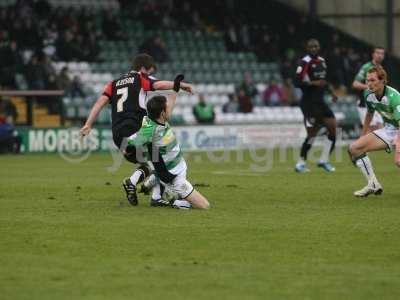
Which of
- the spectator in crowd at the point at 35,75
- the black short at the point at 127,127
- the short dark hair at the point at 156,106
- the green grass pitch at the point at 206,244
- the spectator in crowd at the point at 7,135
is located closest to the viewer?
the green grass pitch at the point at 206,244

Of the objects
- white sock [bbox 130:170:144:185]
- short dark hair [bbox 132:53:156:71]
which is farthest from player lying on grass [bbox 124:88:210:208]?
short dark hair [bbox 132:53:156:71]

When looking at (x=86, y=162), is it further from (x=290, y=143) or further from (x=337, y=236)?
(x=337, y=236)

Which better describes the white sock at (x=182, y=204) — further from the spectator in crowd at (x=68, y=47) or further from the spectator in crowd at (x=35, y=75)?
the spectator in crowd at (x=68, y=47)

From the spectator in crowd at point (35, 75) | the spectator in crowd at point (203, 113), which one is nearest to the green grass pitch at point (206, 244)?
the spectator in crowd at point (35, 75)

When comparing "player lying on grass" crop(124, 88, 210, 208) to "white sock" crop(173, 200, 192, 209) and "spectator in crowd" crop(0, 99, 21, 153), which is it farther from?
"spectator in crowd" crop(0, 99, 21, 153)

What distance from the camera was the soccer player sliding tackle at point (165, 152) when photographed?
12.7 m

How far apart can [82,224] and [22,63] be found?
60.5 feet

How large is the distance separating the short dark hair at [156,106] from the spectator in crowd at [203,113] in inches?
662

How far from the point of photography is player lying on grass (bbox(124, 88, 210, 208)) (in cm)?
1273

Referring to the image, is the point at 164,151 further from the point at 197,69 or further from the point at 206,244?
the point at 197,69

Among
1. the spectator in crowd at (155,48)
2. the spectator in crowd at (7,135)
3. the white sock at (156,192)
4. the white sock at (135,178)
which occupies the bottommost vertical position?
the spectator in crowd at (7,135)

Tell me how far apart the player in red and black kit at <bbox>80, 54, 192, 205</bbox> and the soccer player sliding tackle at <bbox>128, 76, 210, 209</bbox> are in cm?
41

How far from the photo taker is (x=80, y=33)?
32312 millimetres

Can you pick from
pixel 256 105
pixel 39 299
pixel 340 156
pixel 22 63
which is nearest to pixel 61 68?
pixel 22 63
